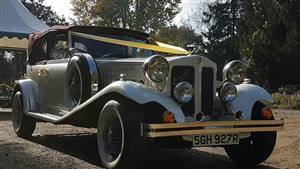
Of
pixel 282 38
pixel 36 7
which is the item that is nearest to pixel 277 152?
pixel 282 38

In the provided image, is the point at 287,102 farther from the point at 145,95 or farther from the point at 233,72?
the point at 145,95

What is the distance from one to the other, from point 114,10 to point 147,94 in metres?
27.1

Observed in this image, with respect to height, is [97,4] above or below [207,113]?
above

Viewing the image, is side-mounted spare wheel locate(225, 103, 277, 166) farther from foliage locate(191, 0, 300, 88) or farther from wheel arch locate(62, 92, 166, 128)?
foliage locate(191, 0, 300, 88)

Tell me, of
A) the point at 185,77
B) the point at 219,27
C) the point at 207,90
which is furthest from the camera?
the point at 219,27

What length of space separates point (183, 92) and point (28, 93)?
403 centimetres

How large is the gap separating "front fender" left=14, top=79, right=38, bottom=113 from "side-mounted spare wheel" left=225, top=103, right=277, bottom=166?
3908 millimetres

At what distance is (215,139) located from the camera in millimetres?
6141

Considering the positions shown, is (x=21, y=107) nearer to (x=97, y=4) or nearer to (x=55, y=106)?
(x=55, y=106)

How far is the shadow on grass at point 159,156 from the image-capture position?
270 inches

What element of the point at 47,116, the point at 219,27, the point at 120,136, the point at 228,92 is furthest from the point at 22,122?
the point at 219,27

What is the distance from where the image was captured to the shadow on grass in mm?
6855

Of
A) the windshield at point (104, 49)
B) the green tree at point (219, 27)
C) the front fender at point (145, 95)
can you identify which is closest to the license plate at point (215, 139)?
the front fender at point (145, 95)

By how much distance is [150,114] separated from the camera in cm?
611
